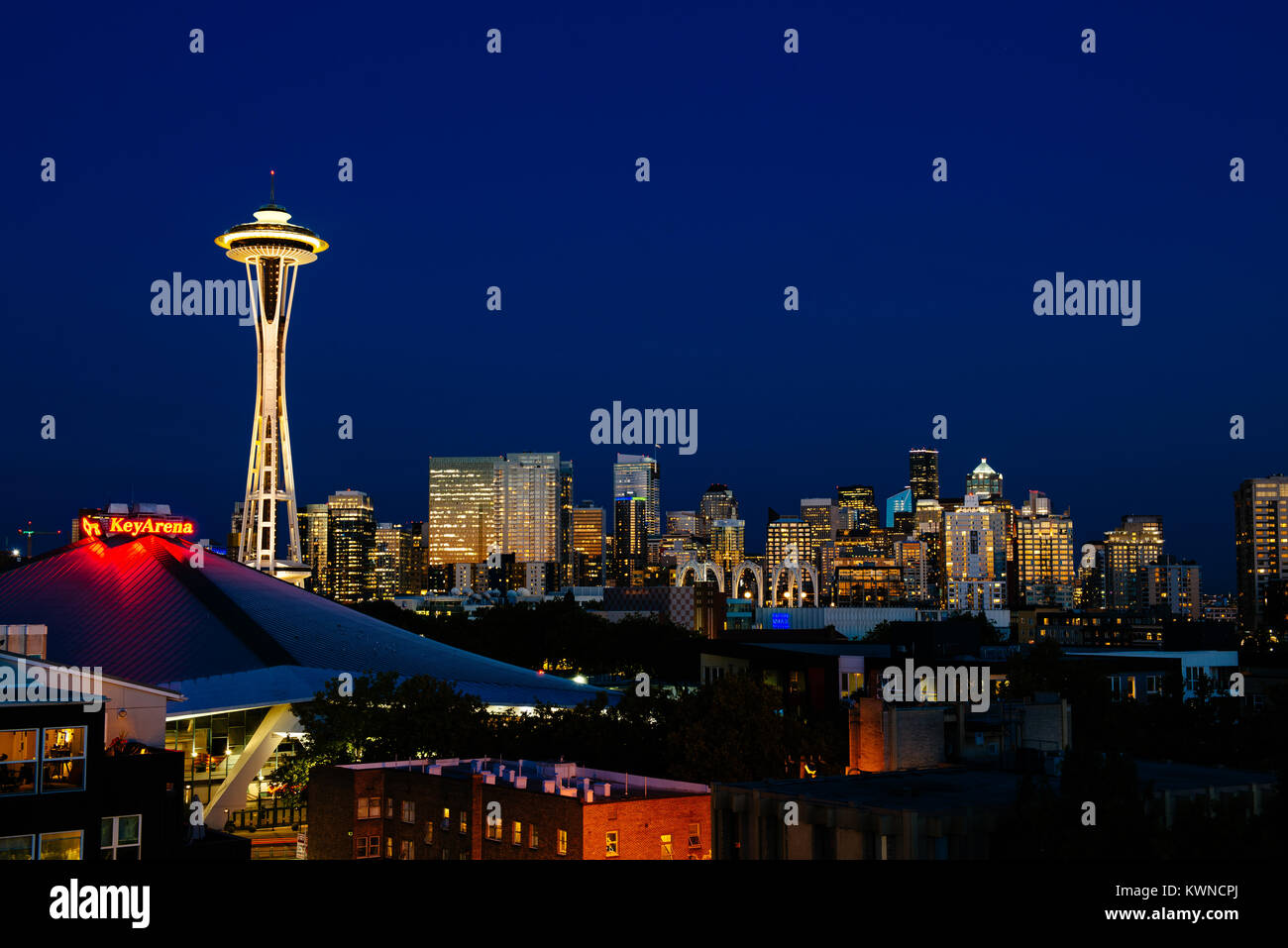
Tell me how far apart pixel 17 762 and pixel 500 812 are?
15.9 m

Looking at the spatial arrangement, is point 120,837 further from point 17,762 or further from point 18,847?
point 17,762

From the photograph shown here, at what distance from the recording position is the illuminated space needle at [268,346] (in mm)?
140125

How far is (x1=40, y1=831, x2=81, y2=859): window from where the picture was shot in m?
26.5

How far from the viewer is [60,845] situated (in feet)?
88.0

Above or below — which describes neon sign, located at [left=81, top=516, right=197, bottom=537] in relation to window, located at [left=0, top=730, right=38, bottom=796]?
above

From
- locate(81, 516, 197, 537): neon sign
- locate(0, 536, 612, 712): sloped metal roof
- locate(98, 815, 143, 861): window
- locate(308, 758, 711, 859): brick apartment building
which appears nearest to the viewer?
locate(98, 815, 143, 861): window

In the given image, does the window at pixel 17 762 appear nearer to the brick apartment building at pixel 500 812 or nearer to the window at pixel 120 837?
the window at pixel 120 837

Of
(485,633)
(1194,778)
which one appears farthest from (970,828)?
(485,633)

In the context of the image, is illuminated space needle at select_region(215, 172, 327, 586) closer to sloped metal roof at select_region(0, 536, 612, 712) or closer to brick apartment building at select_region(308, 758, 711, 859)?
sloped metal roof at select_region(0, 536, 612, 712)

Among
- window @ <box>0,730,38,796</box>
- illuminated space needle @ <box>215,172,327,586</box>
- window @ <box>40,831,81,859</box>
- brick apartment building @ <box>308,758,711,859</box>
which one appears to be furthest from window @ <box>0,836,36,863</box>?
illuminated space needle @ <box>215,172,327,586</box>

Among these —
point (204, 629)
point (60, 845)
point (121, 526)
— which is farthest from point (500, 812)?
point (121, 526)

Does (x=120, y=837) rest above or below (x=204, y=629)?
below

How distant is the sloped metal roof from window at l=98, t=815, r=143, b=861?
120 ft

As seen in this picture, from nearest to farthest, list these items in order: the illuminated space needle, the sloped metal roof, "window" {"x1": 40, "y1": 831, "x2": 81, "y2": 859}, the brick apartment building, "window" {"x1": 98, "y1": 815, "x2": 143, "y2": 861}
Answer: "window" {"x1": 40, "y1": 831, "x2": 81, "y2": 859} < "window" {"x1": 98, "y1": 815, "x2": 143, "y2": 861} < the brick apartment building < the sloped metal roof < the illuminated space needle
